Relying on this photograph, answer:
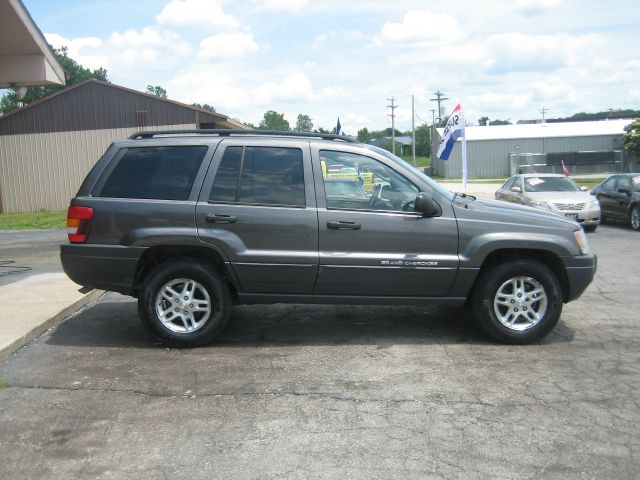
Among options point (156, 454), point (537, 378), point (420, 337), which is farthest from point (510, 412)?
point (156, 454)

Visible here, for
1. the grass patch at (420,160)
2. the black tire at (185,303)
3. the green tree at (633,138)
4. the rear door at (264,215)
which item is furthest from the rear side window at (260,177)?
the grass patch at (420,160)

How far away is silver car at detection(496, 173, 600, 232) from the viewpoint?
15766 mm

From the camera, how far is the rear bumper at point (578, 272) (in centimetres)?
612

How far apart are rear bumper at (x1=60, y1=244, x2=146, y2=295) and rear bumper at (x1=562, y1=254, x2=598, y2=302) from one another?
393cm

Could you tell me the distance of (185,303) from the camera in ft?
20.0


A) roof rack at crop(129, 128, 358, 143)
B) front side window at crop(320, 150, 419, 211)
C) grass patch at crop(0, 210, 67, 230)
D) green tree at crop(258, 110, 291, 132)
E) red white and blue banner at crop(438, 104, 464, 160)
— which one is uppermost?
green tree at crop(258, 110, 291, 132)

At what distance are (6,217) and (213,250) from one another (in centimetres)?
1889

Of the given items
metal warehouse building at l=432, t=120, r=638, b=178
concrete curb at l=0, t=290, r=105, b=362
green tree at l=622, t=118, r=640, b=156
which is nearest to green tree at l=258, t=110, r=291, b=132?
metal warehouse building at l=432, t=120, r=638, b=178

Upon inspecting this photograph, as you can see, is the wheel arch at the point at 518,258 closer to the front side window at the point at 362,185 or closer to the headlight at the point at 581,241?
the headlight at the point at 581,241

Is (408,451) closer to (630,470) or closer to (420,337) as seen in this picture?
(630,470)

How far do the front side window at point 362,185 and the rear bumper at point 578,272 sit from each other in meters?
1.56

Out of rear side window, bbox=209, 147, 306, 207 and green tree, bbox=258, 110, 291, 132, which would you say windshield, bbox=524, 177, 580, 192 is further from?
green tree, bbox=258, 110, 291, 132

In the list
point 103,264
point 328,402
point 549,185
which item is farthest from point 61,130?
point 328,402

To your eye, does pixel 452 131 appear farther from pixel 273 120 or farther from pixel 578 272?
pixel 273 120
